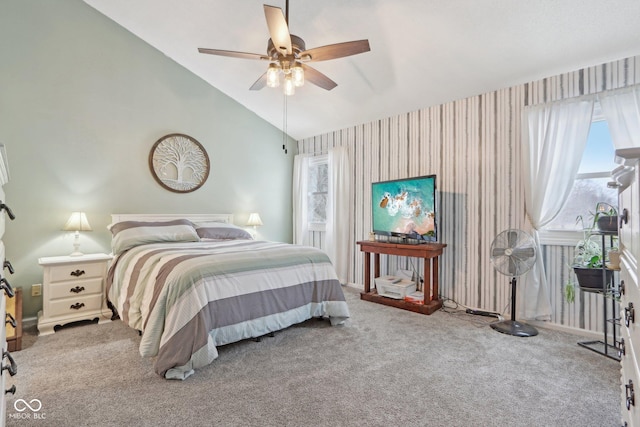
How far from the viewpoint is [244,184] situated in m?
4.89

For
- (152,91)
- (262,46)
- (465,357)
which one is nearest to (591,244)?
(465,357)

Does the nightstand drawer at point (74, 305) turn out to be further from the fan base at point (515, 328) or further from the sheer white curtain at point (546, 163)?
the sheer white curtain at point (546, 163)

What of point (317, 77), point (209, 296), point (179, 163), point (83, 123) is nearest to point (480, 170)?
point (317, 77)

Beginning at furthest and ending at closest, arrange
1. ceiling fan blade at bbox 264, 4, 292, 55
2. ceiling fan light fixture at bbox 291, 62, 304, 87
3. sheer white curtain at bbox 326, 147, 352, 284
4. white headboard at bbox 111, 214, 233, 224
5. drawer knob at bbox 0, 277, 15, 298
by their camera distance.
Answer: sheer white curtain at bbox 326, 147, 352, 284 < white headboard at bbox 111, 214, 233, 224 < ceiling fan light fixture at bbox 291, 62, 304, 87 < ceiling fan blade at bbox 264, 4, 292, 55 < drawer knob at bbox 0, 277, 15, 298

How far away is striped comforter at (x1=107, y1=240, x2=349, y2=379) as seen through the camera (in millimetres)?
2047

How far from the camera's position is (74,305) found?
9.75ft

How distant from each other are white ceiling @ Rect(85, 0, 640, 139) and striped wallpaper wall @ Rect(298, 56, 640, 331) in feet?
0.43

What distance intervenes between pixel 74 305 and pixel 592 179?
495 centimetres

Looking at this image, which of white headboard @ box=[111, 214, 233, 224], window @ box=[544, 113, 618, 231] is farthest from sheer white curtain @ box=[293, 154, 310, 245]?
window @ box=[544, 113, 618, 231]

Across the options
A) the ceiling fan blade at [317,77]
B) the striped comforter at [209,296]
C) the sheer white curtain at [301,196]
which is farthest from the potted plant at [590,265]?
the sheer white curtain at [301,196]

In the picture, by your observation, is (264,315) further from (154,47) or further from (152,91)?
(154,47)

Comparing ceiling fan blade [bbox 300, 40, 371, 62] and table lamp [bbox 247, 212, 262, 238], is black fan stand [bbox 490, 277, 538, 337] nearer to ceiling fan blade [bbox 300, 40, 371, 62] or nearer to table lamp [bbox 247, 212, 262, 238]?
ceiling fan blade [bbox 300, 40, 371, 62]

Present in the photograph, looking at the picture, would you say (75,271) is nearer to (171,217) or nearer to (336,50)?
(171,217)

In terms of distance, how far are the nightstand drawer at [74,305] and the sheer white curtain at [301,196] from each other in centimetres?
293
